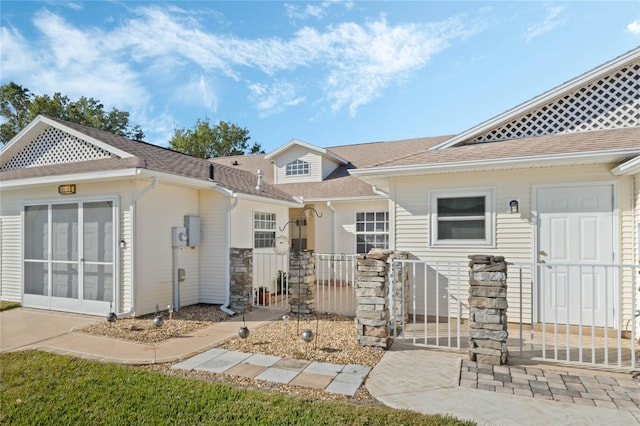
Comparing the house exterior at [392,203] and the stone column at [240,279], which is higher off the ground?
the house exterior at [392,203]

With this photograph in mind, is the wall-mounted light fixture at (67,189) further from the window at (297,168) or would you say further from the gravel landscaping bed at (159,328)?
the window at (297,168)

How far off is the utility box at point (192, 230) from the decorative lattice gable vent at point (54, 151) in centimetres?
232

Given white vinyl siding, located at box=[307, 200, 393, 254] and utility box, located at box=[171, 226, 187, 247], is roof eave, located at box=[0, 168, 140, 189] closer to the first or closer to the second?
utility box, located at box=[171, 226, 187, 247]

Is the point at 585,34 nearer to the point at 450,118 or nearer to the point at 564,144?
the point at 564,144

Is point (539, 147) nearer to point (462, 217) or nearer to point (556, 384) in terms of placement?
point (462, 217)

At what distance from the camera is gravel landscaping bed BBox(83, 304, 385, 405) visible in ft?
12.1

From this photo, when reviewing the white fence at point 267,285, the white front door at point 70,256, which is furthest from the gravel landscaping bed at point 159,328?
the white fence at point 267,285

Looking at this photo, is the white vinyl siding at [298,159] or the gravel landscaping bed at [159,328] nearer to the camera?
the gravel landscaping bed at [159,328]

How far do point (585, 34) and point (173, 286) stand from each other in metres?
10.9

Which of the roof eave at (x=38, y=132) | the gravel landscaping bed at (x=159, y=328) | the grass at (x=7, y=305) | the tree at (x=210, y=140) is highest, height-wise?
the tree at (x=210, y=140)

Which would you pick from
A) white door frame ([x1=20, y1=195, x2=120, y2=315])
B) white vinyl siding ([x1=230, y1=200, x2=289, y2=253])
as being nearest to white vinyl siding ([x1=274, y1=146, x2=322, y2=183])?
white vinyl siding ([x1=230, y1=200, x2=289, y2=253])

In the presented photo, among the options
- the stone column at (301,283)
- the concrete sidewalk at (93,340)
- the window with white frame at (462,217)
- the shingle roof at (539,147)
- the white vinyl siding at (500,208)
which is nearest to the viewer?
the concrete sidewalk at (93,340)

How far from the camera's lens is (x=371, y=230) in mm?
11266

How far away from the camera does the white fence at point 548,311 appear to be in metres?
4.83
